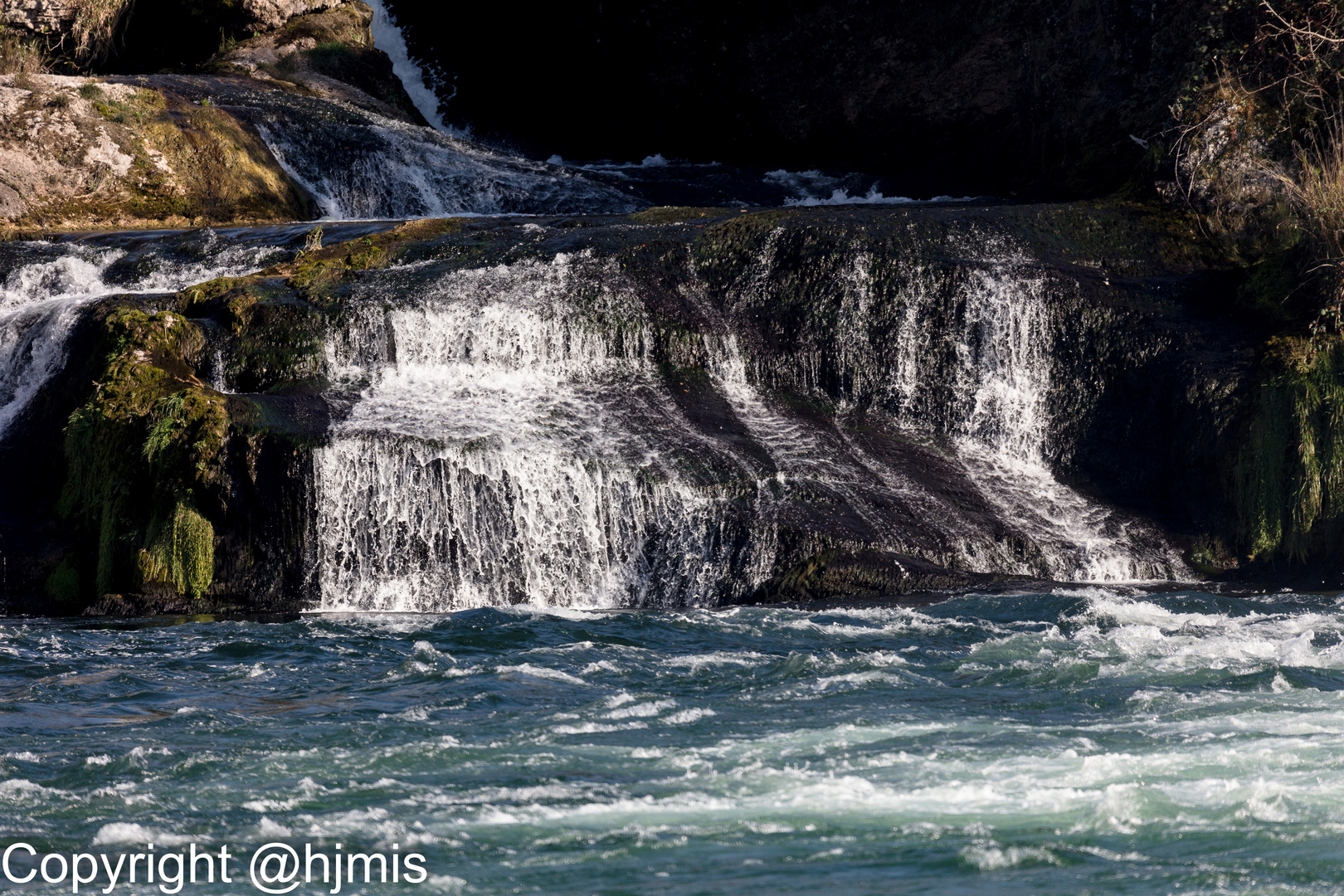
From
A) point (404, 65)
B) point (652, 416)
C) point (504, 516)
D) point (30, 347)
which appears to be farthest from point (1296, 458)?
point (404, 65)

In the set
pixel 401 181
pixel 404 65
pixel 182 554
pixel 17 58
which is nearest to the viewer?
pixel 182 554

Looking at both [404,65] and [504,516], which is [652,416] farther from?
[404,65]

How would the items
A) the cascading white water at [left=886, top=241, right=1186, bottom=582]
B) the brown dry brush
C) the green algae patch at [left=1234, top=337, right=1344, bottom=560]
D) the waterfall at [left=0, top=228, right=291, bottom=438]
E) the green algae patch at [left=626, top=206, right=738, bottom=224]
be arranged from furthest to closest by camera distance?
1. the brown dry brush
2. the green algae patch at [left=626, top=206, right=738, bottom=224]
3. the waterfall at [left=0, top=228, right=291, bottom=438]
4. the cascading white water at [left=886, top=241, right=1186, bottom=582]
5. the green algae patch at [left=1234, top=337, right=1344, bottom=560]

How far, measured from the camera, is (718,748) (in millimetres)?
6547

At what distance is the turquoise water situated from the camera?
5207mm

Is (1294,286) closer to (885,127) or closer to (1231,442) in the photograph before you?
(1231,442)

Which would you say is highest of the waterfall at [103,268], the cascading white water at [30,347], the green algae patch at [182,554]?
the waterfall at [103,268]

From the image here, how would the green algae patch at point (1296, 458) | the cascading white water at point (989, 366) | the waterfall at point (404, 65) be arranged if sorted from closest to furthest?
the green algae patch at point (1296, 458) → the cascading white water at point (989, 366) → the waterfall at point (404, 65)

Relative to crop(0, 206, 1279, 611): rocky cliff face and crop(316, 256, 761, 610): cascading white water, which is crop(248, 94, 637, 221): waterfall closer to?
crop(0, 206, 1279, 611): rocky cliff face

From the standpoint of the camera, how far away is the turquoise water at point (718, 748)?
5.21m

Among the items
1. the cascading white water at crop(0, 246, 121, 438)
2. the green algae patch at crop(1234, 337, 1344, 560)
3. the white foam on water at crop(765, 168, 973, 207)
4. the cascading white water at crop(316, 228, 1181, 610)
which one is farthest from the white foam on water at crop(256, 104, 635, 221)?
the green algae patch at crop(1234, 337, 1344, 560)

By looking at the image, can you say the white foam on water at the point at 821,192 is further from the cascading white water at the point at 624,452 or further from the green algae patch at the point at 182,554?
the green algae patch at the point at 182,554

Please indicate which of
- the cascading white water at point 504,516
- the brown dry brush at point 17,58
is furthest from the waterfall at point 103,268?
the brown dry brush at point 17,58

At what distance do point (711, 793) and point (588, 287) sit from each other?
8301 millimetres
